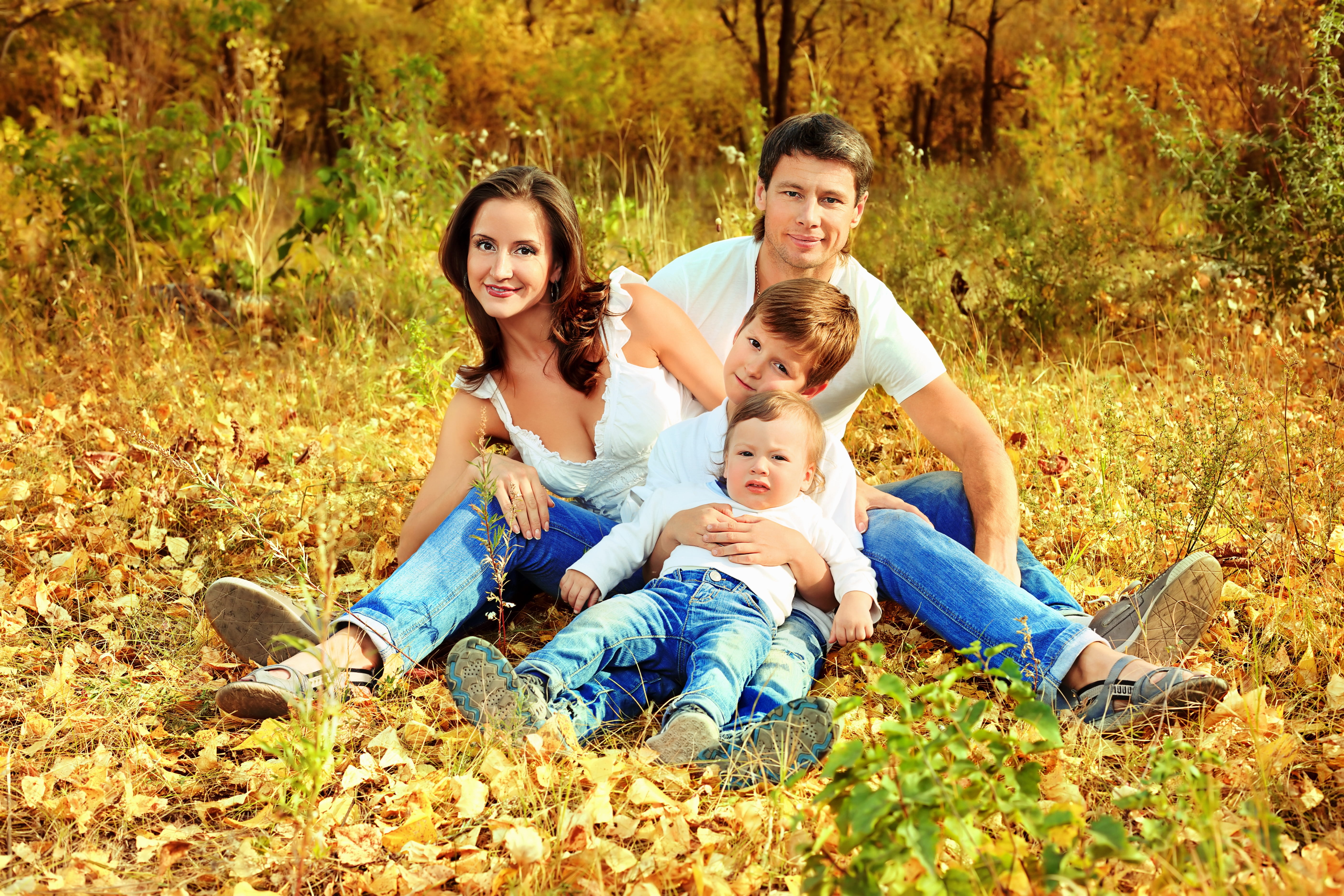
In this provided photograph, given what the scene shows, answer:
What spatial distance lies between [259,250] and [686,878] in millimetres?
4880

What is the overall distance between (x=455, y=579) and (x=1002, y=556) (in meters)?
1.40

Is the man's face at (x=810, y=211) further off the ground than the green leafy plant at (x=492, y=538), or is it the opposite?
the man's face at (x=810, y=211)

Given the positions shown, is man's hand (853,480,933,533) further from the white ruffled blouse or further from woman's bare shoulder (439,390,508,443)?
woman's bare shoulder (439,390,508,443)

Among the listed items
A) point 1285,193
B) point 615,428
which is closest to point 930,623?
point 615,428

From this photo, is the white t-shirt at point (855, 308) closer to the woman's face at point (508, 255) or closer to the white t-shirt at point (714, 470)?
the white t-shirt at point (714, 470)

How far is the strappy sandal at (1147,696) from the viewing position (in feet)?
6.84

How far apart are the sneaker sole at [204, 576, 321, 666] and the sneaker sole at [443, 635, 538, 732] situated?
41cm

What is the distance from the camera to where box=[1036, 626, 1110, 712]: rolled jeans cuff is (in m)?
2.25

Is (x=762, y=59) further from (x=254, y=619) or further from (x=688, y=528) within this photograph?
(x=254, y=619)

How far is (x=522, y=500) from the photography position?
2676mm

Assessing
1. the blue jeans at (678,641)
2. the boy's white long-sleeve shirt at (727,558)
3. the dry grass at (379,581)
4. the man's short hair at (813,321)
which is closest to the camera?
the dry grass at (379,581)

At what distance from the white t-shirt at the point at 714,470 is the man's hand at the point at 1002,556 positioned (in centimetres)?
32

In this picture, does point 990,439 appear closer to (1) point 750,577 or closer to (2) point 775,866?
(1) point 750,577

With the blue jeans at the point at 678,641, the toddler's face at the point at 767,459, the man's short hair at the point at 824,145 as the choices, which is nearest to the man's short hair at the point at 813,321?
the toddler's face at the point at 767,459
